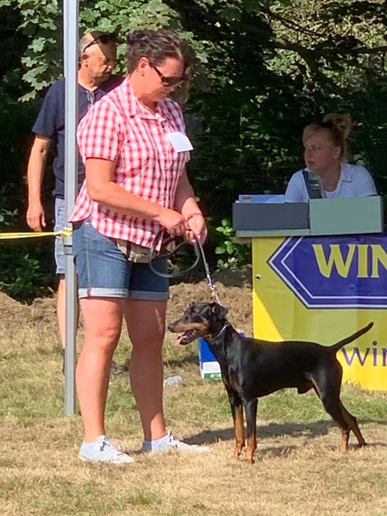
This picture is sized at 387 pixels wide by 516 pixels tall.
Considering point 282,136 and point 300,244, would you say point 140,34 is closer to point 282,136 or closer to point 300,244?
point 300,244

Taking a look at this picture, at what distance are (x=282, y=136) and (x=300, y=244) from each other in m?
4.31

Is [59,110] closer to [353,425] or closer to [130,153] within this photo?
[130,153]

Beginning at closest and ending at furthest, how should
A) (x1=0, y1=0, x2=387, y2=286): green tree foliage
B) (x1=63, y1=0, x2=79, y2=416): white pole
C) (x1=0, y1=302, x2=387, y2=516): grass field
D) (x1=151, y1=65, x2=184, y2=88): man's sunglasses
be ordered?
1. (x1=0, y1=302, x2=387, y2=516): grass field
2. (x1=151, y1=65, x2=184, y2=88): man's sunglasses
3. (x1=63, y1=0, x2=79, y2=416): white pole
4. (x1=0, y1=0, x2=387, y2=286): green tree foliage

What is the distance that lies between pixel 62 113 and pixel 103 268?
1772 mm

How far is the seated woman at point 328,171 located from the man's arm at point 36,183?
153 cm

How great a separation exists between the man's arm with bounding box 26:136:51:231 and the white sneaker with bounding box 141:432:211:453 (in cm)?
167


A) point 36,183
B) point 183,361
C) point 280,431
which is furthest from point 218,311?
point 183,361

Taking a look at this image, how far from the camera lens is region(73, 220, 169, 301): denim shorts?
4605 millimetres

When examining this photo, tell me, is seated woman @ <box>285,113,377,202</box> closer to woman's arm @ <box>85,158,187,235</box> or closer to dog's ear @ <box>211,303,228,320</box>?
dog's ear @ <box>211,303,228,320</box>

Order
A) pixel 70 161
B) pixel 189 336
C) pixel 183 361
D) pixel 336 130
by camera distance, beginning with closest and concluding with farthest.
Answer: pixel 189 336
pixel 70 161
pixel 336 130
pixel 183 361

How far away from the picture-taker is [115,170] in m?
4.54

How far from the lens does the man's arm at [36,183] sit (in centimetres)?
606

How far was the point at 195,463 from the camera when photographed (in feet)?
15.6

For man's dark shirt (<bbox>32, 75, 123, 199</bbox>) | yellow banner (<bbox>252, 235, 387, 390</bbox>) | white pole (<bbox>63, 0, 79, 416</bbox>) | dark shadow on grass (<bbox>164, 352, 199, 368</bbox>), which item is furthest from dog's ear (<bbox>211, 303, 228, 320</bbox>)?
dark shadow on grass (<bbox>164, 352, 199, 368</bbox>)
